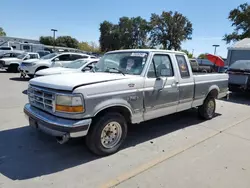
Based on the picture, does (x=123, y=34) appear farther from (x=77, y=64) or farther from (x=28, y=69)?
(x=77, y=64)

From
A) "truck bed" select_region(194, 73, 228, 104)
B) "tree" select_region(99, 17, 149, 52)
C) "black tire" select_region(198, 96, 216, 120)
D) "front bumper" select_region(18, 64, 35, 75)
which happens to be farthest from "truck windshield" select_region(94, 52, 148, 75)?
"tree" select_region(99, 17, 149, 52)

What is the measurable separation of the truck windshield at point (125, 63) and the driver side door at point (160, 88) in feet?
0.71

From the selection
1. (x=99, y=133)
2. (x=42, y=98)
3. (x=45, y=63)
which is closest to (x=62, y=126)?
(x=99, y=133)

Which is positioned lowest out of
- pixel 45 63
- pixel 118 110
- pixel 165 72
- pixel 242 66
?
pixel 118 110

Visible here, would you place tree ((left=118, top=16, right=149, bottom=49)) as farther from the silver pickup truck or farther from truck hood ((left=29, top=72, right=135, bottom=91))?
truck hood ((left=29, top=72, right=135, bottom=91))

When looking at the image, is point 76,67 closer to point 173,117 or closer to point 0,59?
point 173,117

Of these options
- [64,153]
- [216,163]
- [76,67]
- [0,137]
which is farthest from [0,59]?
[216,163]

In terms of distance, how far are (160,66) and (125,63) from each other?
755 mm

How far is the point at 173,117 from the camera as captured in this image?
6.63m

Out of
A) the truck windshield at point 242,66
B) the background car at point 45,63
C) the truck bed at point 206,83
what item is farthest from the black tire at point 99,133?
the background car at point 45,63

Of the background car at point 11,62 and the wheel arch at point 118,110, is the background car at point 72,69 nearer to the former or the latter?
the wheel arch at point 118,110

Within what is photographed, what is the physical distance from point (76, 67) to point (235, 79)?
7.52 metres

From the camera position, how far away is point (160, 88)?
15.1 ft

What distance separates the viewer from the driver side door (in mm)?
4410
